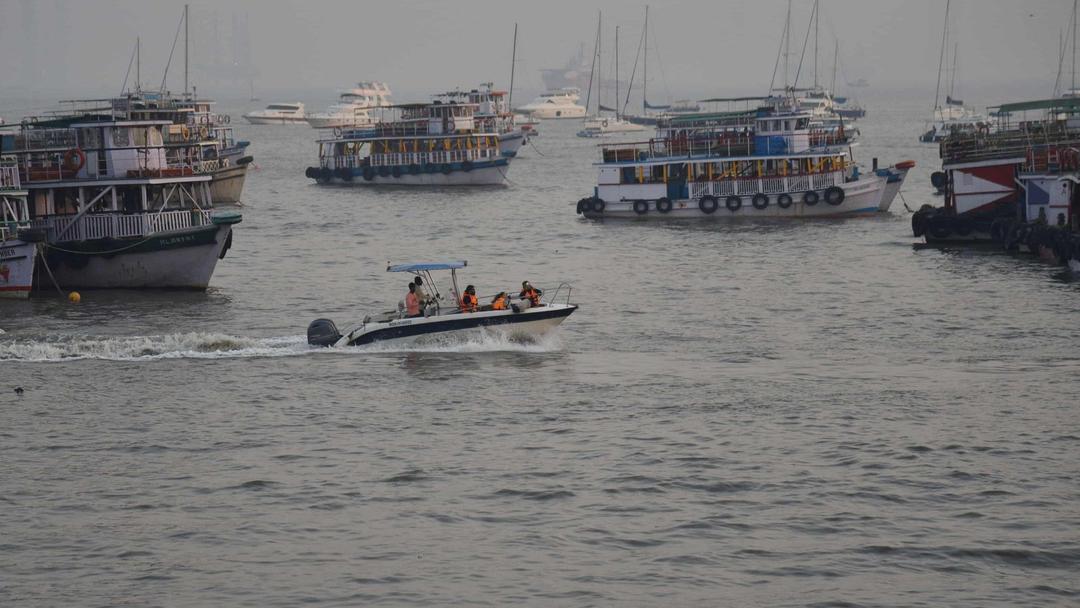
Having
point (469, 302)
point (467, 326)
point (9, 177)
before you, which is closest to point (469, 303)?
point (469, 302)

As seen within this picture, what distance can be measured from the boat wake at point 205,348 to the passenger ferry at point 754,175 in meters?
40.0

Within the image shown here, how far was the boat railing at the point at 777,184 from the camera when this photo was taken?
259ft

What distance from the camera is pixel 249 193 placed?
110 metres

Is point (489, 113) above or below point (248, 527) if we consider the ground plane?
above

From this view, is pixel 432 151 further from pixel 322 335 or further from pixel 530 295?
pixel 530 295

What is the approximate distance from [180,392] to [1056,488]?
20.1 meters

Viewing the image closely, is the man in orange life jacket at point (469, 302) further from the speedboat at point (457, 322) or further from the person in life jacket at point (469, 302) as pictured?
the speedboat at point (457, 322)

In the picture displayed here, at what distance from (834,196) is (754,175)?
4334 mm

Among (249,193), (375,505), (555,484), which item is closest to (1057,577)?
(555,484)

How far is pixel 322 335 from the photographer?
131 ft

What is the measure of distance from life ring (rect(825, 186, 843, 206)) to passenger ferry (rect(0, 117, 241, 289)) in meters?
36.0

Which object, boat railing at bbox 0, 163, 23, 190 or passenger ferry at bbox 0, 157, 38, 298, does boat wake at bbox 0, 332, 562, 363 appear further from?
boat railing at bbox 0, 163, 23, 190

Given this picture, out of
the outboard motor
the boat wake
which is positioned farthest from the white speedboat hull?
the outboard motor

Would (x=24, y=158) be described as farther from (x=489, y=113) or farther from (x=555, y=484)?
(x=489, y=113)
